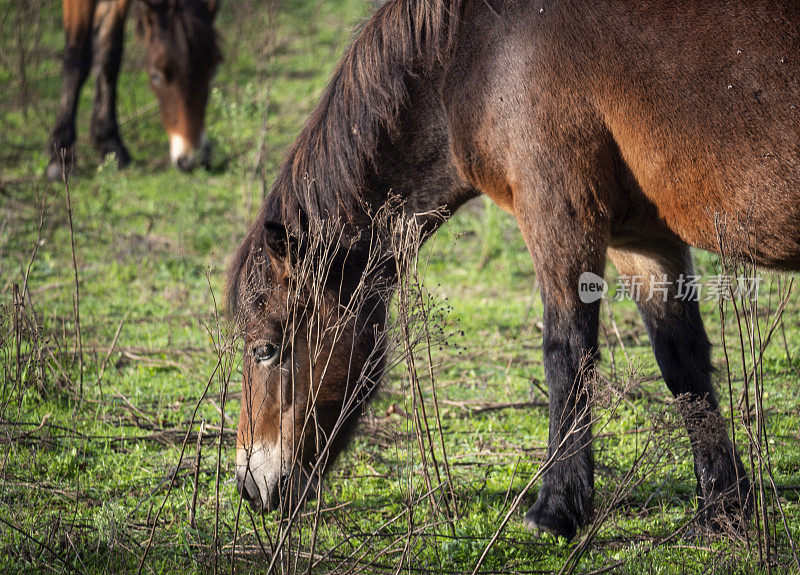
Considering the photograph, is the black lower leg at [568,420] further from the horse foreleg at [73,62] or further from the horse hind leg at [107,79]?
the horse hind leg at [107,79]

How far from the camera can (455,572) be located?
2.84m

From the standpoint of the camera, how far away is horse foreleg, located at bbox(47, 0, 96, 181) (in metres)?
9.51

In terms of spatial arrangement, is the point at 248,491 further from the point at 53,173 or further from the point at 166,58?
the point at 166,58

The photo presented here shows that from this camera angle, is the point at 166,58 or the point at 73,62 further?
the point at 73,62

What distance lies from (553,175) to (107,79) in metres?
8.45

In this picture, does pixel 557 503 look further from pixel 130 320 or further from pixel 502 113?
pixel 130 320

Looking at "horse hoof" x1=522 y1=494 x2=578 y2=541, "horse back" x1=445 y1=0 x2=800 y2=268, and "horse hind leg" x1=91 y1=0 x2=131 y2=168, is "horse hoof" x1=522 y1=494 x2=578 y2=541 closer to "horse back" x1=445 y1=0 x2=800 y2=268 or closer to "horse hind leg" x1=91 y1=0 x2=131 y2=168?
"horse back" x1=445 y1=0 x2=800 y2=268

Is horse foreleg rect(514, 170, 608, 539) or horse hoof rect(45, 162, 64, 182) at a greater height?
horse hoof rect(45, 162, 64, 182)

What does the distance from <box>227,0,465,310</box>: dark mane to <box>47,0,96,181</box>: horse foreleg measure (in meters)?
6.94

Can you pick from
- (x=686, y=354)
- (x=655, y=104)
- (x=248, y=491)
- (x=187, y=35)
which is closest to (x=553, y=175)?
(x=655, y=104)

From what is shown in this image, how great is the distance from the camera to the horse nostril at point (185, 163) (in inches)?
385

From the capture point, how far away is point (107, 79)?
10.1 metres

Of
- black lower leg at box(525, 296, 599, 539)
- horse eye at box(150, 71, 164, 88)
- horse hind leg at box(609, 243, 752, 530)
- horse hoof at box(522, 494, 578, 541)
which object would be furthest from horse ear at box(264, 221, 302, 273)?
horse eye at box(150, 71, 164, 88)

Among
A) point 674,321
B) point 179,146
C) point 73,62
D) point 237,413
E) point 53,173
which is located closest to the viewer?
point 674,321
